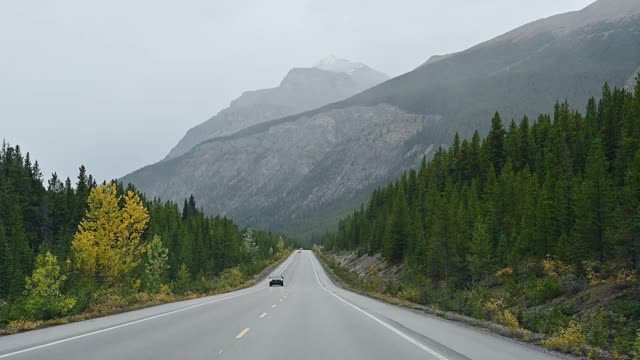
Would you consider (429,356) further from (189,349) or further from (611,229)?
(611,229)

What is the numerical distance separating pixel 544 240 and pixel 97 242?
40.4 meters

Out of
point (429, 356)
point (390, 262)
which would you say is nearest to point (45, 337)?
point (429, 356)

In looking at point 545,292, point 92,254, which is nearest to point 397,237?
point 92,254

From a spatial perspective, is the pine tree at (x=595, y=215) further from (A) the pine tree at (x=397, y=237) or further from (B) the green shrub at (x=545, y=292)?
(A) the pine tree at (x=397, y=237)

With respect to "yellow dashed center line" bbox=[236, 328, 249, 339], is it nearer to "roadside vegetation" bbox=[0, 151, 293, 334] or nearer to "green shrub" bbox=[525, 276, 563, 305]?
"roadside vegetation" bbox=[0, 151, 293, 334]

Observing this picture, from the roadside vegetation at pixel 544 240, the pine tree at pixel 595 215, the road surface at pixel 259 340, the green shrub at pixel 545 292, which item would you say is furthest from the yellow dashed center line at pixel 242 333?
the pine tree at pixel 595 215

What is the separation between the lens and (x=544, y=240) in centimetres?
3816

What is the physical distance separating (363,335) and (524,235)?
3110cm

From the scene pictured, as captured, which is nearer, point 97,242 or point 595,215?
point 595,215

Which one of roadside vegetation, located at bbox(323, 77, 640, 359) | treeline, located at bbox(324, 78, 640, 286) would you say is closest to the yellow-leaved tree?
roadside vegetation, located at bbox(323, 77, 640, 359)

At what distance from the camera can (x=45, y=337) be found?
12.2 m

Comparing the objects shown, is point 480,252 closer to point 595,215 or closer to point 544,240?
point 544,240

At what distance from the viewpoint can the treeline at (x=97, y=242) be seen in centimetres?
4681

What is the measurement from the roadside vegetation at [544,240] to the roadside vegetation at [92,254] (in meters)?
15.3
